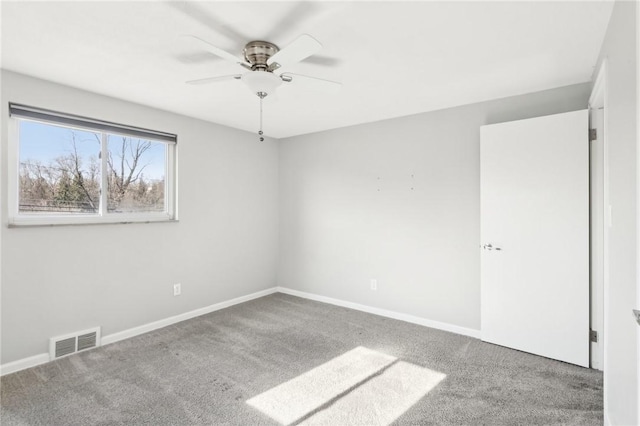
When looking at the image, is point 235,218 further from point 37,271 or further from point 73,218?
point 37,271

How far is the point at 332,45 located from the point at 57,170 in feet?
8.36

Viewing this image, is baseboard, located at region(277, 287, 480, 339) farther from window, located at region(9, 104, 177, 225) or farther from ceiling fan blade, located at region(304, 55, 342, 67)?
ceiling fan blade, located at region(304, 55, 342, 67)

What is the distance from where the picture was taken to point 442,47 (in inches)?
82.4

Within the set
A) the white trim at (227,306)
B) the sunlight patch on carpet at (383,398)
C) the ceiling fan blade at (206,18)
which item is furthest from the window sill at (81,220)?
the sunlight patch on carpet at (383,398)

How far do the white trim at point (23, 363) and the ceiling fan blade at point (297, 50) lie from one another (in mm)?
2912

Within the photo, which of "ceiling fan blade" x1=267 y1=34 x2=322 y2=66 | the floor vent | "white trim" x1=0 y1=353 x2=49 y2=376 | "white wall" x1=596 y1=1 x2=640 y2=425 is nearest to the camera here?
"white wall" x1=596 y1=1 x2=640 y2=425

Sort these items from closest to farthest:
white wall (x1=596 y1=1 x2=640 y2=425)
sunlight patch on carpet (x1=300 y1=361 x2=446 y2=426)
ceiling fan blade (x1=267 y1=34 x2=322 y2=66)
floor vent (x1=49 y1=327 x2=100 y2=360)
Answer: white wall (x1=596 y1=1 x2=640 y2=425) < ceiling fan blade (x1=267 y1=34 x2=322 y2=66) < sunlight patch on carpet (x1=300 y1=361 x2=446 y2=426) < floor vent (x1=49 y1=327 x2=100 y2=360)

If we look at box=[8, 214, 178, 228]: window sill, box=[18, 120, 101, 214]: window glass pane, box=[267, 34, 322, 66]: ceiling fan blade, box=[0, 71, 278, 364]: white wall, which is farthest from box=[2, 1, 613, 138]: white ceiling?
box=[8, 214, 178, 228]: window sill

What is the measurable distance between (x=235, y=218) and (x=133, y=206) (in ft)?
Answer: 4.00

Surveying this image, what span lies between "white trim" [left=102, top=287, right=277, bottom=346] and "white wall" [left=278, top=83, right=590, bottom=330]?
60 cm

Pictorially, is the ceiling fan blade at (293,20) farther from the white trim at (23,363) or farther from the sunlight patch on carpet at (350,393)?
the white trim at (23,363)

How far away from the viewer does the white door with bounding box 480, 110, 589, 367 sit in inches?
101

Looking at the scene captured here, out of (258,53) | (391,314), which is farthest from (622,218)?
(391,314)

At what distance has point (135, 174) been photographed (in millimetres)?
3328
